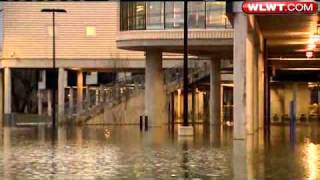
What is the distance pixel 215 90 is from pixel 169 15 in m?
10.9

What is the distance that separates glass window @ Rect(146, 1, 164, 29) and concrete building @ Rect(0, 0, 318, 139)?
74mm

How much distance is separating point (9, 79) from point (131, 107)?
42.0ft

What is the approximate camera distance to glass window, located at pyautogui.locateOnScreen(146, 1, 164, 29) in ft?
178

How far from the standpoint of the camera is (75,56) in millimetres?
73062

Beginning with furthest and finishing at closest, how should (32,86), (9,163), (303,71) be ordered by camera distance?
(32,86) < (303,71) < (9,163)

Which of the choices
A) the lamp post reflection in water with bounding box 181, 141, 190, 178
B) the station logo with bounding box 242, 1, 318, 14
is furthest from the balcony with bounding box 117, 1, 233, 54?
the lamp post reflection in water with bounding box 181, 141, 190, 178

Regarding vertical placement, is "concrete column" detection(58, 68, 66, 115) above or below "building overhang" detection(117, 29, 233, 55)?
below

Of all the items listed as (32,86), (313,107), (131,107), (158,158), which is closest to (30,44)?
(131,107)

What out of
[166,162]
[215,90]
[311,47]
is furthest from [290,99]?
[166,162]

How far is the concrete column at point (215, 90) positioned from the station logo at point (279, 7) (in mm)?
28255

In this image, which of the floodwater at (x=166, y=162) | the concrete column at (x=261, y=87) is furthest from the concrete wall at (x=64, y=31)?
the floodwater at (x=166, y=162)

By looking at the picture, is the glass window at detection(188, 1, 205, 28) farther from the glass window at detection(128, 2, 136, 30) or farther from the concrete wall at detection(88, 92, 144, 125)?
the concrete wall at detection(88, 92, 144, 125)

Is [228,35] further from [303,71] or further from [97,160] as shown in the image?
[97,160]

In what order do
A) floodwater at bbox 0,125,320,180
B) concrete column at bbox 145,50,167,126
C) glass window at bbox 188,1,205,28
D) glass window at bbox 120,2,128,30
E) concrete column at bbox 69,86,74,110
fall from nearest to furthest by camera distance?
floodwater at bbox 0,125,320,180 → glass window at bbox 188,1,205,28 → glass window at bbox 120,2,128,30 → concrete column at bbox 145,50,167,126 → concrete column at bbox 69,86,74,110
